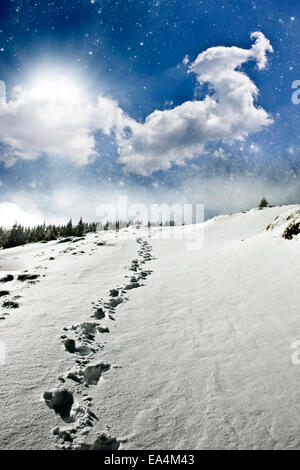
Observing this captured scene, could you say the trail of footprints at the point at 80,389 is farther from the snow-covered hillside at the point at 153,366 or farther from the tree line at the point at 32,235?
the tree line at the point at 32,235

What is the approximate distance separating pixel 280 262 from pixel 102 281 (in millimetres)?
7811

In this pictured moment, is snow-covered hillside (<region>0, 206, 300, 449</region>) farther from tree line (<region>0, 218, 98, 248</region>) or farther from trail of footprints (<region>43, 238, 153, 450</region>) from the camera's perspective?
tree line (<region>0, 218, 98, 248</region>)

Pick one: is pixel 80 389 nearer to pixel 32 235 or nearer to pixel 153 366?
pixel 153 366

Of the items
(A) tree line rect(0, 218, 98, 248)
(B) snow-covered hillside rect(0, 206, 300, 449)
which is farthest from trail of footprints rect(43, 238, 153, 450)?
(A) tree line rect(0, 218, 98, 248)

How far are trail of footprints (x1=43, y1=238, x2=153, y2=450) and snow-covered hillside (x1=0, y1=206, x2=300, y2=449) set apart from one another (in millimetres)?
19

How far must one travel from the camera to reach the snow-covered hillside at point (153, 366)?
10.5 ft

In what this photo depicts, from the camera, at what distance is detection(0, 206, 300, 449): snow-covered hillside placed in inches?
126

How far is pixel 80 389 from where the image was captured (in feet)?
12.8

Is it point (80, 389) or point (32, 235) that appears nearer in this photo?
point (80, 389)

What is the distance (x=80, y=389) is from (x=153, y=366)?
143cm

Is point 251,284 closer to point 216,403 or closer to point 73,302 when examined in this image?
point 216,403

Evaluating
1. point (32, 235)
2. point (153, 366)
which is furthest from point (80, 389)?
point (32, 235)

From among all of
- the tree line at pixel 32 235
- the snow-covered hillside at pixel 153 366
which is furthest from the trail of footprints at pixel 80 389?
the tree line at pixel 32 235
